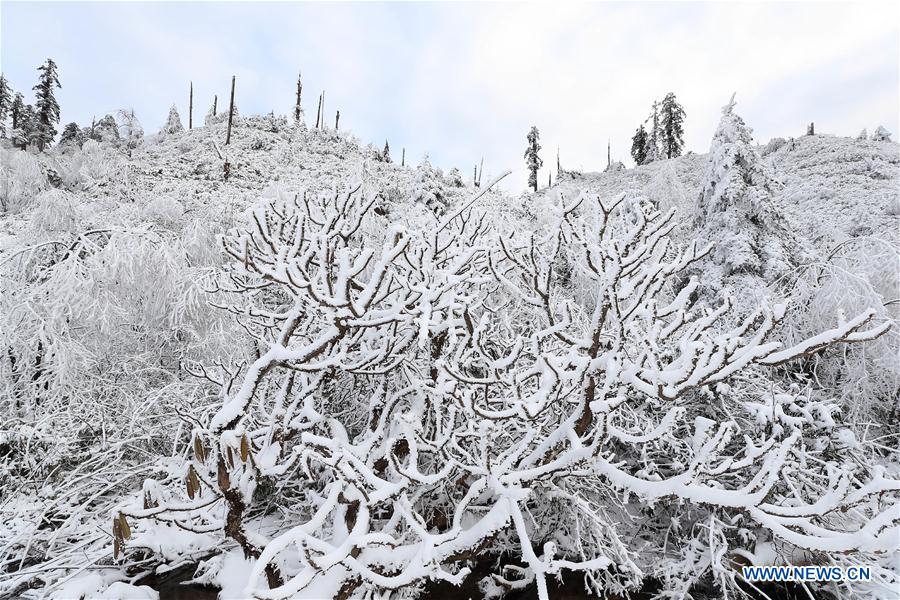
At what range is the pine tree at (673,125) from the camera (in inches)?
1639

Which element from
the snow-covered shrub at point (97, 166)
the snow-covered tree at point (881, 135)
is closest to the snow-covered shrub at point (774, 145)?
the snow-covered tree at point (881, 135)

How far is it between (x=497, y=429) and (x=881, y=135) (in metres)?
40.1

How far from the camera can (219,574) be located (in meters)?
4.34

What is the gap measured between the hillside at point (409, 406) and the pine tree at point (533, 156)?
40125mm

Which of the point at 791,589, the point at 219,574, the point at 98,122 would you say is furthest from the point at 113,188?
the point at 98,122

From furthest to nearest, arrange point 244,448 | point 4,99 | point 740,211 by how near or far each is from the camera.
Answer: point 4,99 < point 740,211 < point 244,448

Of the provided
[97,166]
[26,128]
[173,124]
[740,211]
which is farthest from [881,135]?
[26,128]

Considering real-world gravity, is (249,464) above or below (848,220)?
below

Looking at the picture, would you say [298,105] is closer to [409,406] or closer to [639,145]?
[639,145]

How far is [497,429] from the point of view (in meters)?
3.53

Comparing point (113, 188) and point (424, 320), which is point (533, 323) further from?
point (113, 188)

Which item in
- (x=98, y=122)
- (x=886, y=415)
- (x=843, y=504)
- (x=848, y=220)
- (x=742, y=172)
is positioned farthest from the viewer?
(x=98, y=122)

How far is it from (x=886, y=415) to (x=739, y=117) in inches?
227

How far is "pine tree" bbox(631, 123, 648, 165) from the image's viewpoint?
46.4m
